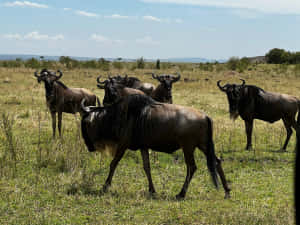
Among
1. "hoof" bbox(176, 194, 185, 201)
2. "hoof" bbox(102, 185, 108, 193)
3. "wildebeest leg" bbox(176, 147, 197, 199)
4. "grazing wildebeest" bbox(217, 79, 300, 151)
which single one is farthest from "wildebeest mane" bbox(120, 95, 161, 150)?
"grazing wildebeest" bbox(217, 79, 300, 151)

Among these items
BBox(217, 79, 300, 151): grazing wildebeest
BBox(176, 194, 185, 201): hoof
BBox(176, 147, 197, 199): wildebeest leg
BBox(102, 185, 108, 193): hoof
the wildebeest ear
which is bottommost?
BBox(176, 194, 185, 201): hoof

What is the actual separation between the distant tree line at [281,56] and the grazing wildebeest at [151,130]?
6538 centimetres

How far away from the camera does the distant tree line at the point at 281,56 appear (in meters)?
67.1

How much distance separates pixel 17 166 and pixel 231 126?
8284 millimetres

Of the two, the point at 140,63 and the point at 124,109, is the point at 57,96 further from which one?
the point at 140,63

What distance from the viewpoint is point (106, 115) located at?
21.0 feet

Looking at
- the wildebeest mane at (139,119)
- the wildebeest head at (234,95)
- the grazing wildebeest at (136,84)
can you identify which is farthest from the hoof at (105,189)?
the grazing wildebeest at (136,84)

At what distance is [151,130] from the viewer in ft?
20.0

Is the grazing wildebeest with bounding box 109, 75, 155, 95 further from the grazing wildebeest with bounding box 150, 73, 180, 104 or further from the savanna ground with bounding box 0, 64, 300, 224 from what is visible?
the savanna ground with bounding box 0, 64, 300, 224

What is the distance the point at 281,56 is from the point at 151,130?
6978 centimetres

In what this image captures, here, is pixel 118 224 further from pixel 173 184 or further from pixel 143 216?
pixel 173 184

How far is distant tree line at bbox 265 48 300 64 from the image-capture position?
67062 millimetres

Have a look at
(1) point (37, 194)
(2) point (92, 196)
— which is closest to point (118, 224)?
Result: (2) point (92, 196)

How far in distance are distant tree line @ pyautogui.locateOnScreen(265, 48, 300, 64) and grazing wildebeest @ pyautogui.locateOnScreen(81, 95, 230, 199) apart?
214 feet
